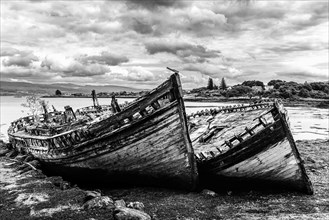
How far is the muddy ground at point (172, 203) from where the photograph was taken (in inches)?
399

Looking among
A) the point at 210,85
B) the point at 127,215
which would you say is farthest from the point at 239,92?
the point at 127,215

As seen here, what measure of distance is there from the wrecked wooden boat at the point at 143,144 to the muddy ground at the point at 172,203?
2.09 feet

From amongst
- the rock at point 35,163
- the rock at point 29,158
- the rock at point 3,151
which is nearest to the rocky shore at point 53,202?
the rock at point 35,163

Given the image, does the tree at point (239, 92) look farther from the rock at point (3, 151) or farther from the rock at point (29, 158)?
the rock at point (29, 158)

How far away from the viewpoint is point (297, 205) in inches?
433

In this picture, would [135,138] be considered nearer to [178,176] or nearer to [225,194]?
[178,176]

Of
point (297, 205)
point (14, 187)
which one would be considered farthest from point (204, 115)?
point (14, 187)

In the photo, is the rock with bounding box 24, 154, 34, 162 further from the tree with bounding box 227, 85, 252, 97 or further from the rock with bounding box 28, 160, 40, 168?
the tree with bounding box 227, 85, 252, 97

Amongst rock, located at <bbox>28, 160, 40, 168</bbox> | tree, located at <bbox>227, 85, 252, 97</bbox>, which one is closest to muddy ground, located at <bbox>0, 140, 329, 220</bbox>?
rock, located at <bbox>28, 160, 40, 168</bbox>

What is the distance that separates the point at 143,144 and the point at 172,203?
2.36m

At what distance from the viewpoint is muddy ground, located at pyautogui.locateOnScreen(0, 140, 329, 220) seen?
1012 centimetres

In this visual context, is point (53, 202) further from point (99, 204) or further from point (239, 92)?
point (239, 92)

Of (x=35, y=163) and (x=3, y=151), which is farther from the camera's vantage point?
(x=3, y=151)

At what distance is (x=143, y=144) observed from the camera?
12094 millimetres
